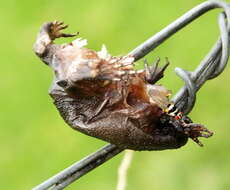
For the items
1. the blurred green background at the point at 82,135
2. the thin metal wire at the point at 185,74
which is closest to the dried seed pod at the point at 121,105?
the thin metal wire at the point at 185,74

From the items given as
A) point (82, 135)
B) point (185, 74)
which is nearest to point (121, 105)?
point (185, 74)

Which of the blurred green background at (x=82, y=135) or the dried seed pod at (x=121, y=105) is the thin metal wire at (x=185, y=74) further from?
the blurred green background at (x=82, y=135)

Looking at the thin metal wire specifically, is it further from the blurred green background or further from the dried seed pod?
the blurred green background

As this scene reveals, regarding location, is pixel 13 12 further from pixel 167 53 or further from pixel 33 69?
pixel 167 53

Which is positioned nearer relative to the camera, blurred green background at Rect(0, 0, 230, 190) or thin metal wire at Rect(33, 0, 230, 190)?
thin metal wire at Rect(33, 0, 230, 190)

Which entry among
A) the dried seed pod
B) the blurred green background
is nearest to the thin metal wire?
the dried seed pod

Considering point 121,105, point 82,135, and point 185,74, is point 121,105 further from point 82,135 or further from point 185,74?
point 82,135
